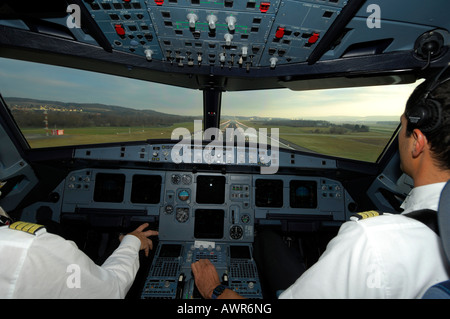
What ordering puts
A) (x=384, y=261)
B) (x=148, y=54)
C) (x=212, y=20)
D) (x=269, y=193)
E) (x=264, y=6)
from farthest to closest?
(x=269, y=193) < (x=148, y=54) < (x=212, y=20) < (x=264, y=6) < (x=384, y=261)

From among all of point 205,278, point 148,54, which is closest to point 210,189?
point 205,278

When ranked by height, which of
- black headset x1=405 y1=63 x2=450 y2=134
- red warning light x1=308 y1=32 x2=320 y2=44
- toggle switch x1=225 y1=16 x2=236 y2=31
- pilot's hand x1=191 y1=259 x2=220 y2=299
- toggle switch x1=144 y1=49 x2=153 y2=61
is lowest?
pilot's hand x1=191 y1=259 x2=220 y2=299

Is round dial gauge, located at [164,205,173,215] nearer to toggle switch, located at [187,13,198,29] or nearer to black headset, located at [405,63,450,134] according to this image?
toggle switch, located at [187,13,198,29]

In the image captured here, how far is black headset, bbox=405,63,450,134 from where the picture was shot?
0.81 metres

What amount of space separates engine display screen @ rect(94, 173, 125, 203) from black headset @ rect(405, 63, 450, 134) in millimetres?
3312

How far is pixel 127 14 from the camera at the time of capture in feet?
4.92

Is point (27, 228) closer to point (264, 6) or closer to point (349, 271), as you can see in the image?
point (349, 271)

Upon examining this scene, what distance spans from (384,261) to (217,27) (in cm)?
167

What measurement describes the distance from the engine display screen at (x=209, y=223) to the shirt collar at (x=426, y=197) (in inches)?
104

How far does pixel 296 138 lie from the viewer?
349cm

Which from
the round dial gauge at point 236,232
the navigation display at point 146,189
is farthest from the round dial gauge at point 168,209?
the round dial gauge at point 236,232

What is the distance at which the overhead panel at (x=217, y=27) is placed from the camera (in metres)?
1.38

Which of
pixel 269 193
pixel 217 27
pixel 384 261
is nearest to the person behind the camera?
pixel 384 261

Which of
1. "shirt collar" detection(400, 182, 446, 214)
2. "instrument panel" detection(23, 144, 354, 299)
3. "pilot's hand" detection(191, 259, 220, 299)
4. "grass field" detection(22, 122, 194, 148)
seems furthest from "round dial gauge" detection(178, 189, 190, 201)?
"shirt collar" detection(400, 182, 446, 214)
